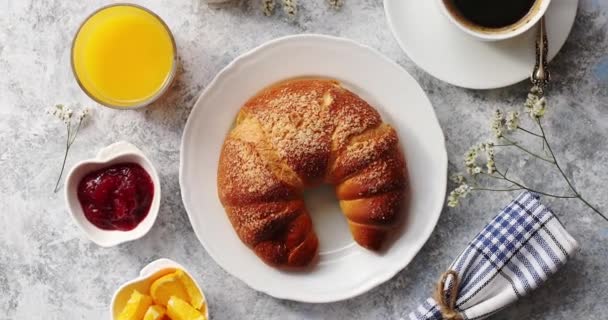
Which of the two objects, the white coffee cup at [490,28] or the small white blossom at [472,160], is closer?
the white coffee cup at [490,28]

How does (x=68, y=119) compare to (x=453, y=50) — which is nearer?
(x=453, y=50)

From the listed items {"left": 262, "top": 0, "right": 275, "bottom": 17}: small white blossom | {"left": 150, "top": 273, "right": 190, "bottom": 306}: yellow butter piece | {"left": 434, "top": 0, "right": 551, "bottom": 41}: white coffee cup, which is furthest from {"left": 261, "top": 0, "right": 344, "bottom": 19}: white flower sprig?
{"left": 150, "top": 273, "right": 190, "bottom": 306}: yellow butter piece

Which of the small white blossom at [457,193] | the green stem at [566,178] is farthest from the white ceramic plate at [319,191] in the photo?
the green stem at [566,178]

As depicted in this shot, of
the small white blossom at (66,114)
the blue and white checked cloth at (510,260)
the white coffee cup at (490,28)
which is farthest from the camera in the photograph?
the small white blossom at (66,114)

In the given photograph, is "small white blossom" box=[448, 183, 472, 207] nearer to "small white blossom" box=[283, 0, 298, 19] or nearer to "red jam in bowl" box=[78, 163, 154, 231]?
"small white blossom" box=[283, 0, 298, 19]

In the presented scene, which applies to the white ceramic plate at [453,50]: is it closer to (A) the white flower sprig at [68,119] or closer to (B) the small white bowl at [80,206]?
(B) the small white bowl at [80,206]

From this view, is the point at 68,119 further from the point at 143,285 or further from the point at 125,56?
the point at 143,285

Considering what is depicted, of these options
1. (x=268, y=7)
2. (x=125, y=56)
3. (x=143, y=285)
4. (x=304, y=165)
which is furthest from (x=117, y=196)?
(x=268, y=7)

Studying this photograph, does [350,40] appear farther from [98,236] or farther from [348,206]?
[98,236]
